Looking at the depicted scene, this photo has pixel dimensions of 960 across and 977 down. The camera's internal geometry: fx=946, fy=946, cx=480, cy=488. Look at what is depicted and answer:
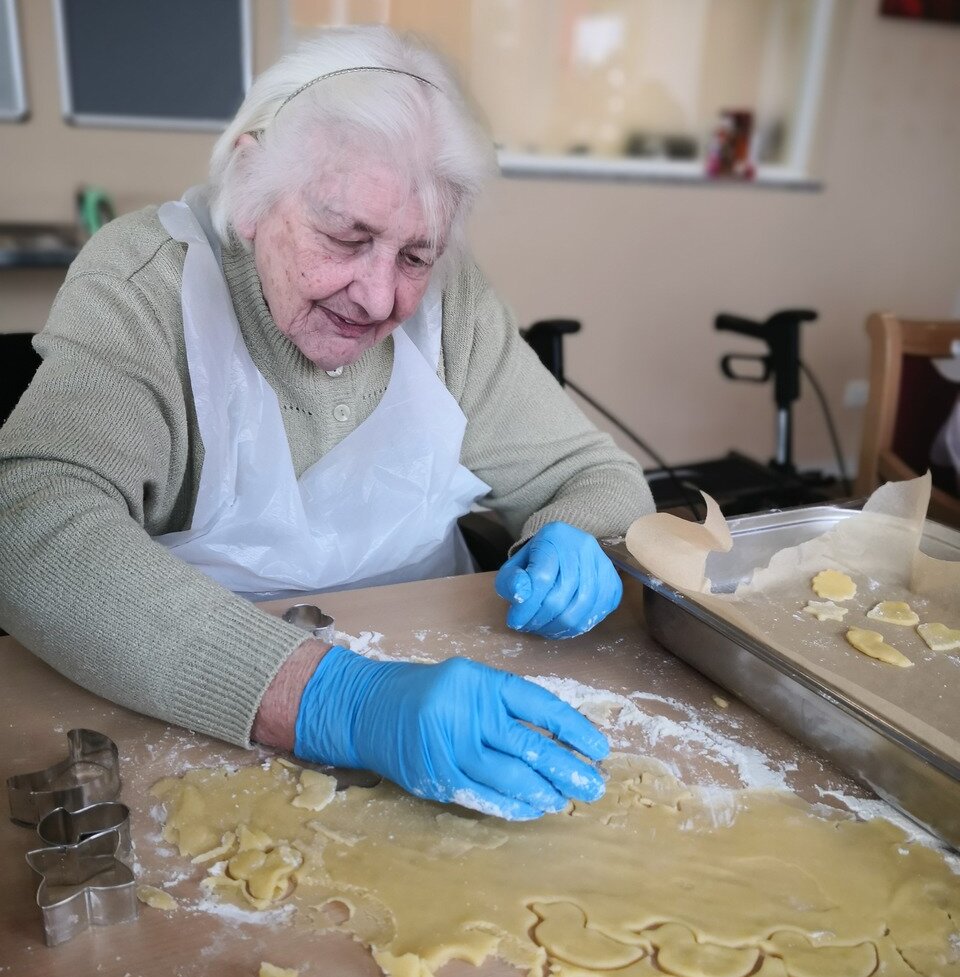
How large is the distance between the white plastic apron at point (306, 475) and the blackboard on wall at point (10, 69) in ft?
5.34

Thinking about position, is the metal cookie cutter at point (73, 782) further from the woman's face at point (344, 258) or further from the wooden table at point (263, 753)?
the woman's face at point (344, 258)

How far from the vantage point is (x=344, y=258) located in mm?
1128

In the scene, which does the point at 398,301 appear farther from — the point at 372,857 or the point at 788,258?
the point at 788,258

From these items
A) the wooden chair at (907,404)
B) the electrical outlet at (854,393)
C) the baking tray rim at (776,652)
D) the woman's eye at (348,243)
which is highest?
the woman's eye at (348,243)

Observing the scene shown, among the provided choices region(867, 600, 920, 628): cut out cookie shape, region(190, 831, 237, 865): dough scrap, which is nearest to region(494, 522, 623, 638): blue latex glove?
region(867, 600, 920, 628): cut out cookie shape

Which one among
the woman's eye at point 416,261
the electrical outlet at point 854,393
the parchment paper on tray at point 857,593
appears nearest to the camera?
the parchment paper on tray at point 857,593

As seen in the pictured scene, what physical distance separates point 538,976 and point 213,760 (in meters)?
0.36

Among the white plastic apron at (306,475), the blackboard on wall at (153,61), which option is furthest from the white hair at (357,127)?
the blackboard on wall at (153,61)

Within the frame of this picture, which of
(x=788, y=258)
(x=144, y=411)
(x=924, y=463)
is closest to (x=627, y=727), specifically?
(x=144, y=411)

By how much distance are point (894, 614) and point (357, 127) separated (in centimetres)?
84

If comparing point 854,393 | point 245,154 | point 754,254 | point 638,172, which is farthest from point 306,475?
point 854,393

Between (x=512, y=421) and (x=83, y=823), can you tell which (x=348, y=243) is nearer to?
(x=512, y=421)

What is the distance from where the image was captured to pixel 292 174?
1097 millimetres

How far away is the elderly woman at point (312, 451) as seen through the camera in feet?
2.78
